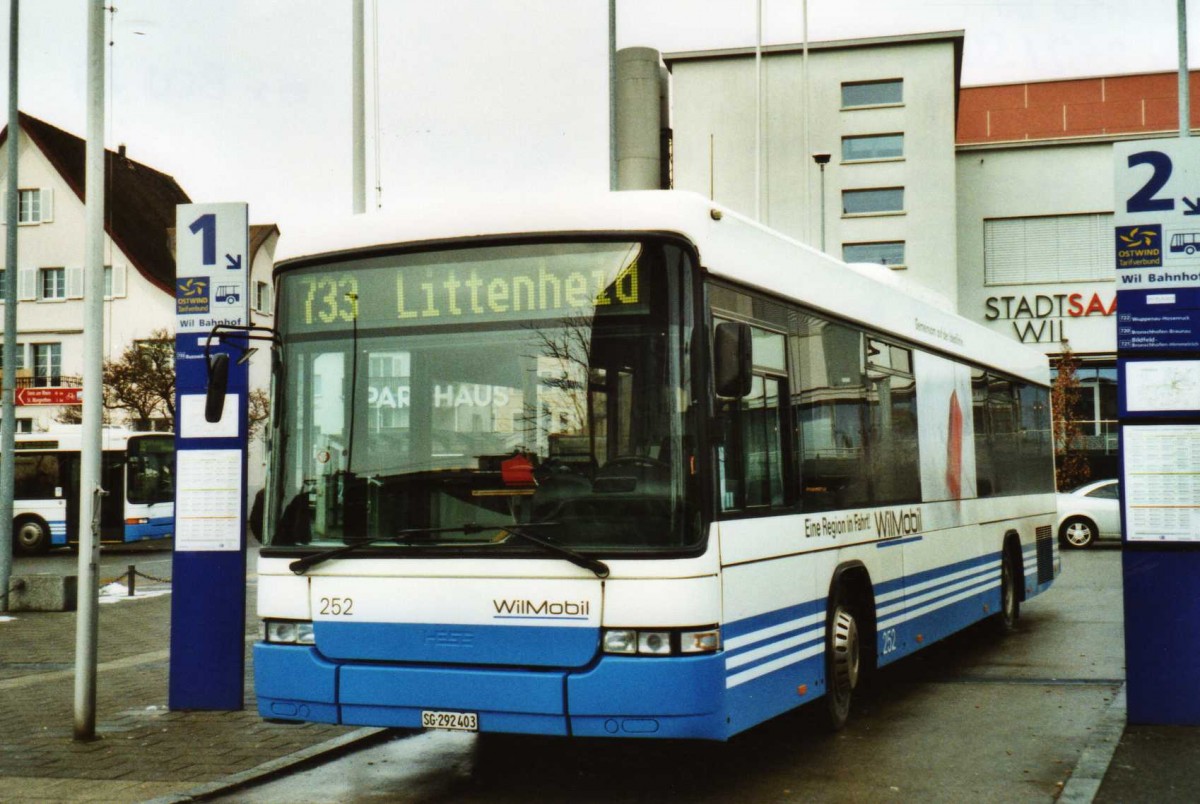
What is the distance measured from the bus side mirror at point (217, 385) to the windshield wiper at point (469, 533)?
0.85 meters

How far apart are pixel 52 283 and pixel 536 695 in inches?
1993

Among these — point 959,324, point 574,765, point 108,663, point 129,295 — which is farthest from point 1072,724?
point 129,295

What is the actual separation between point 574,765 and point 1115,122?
2140 inches

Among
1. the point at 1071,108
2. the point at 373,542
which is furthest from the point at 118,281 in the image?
the point at 373,542

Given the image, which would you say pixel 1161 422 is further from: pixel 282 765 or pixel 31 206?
pixel 31 206

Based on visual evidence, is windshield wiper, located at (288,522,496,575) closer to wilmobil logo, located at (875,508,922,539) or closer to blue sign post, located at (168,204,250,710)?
blue sign post, located at (168,204,250,710)

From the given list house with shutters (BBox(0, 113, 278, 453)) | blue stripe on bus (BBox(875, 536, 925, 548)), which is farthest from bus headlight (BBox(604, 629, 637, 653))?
house with shutters (BBox(0, 113, 278, 453))

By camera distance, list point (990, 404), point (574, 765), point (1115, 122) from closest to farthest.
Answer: point (574, 765), point (990, 404), point (1115, 122)

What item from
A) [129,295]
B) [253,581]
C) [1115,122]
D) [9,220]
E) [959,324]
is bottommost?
[253,581]

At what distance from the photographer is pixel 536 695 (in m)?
6.59

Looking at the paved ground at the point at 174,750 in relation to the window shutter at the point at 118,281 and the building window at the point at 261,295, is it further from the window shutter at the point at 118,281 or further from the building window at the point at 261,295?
the window shutter at the point at 118,281

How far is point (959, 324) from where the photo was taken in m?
12.4

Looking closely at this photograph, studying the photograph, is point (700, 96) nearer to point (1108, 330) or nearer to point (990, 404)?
point (1108, 330)

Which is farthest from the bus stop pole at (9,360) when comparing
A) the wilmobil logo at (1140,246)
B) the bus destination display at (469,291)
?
the wilmobil logo at (1140,246)
